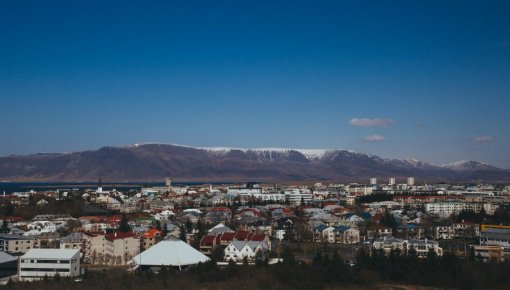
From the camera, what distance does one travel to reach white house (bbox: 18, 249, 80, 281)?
15.6 m

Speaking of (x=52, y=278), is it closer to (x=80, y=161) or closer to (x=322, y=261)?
(x=322, y=261)

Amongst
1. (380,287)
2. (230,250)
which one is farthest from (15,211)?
(380,287)

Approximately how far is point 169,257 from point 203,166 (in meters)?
119

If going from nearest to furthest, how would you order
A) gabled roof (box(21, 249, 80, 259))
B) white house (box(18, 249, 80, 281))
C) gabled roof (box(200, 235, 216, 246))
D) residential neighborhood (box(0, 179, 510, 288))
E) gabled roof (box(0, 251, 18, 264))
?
white house (box(18, 249, 80, 281)) → gabled roof (box(21, 249, 80, 259)) → gabled roof (box(0, 251, 18, 264)) → residential neighborhood (box(0, 179, 510, 288)) → gabled roof (box(200, 235, 216, 246))

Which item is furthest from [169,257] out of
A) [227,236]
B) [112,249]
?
[227,236]

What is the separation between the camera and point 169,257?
53.9 feet

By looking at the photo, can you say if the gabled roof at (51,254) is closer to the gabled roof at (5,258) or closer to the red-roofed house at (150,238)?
the gabled roof at (5,258)

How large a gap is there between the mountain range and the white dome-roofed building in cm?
9946

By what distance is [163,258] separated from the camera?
16.4 meters

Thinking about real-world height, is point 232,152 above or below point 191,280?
above

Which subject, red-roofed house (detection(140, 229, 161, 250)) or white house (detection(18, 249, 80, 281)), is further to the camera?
red-roofed house (detection(140, 229, 161, 250))

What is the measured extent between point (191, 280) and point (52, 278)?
376cm

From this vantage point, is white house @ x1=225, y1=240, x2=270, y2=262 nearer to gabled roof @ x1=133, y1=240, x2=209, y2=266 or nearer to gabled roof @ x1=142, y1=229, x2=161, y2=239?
gabled roof @ x1=133, y1=240, x2=209, y2=266

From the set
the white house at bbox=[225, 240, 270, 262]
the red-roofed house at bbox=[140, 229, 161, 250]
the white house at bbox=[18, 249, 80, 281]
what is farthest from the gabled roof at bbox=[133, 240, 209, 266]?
the red-roofed house at bbox=[140, 229, 161, 250]
